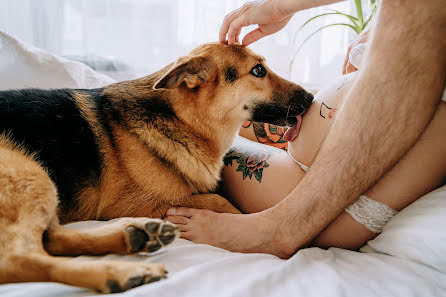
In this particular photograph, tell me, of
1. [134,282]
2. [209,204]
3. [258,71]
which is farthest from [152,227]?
[258,71]

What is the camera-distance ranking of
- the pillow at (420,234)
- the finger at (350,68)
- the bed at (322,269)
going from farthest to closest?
the finger at (350,68)
the pillow at (420,234)
the bed at (322,269)

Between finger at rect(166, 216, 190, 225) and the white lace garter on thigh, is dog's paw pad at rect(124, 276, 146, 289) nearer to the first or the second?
finger at rect(166, 216, 190, 225)

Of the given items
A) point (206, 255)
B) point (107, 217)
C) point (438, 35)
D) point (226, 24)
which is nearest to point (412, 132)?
point (438, 35)

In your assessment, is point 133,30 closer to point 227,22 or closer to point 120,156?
point 227,22

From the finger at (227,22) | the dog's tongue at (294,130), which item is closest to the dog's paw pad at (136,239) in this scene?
the dog's tongue at (294,130)

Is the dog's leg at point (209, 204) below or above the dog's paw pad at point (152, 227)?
below

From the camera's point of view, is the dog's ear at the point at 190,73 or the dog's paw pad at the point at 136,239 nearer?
the dog's paw pad at the point at 136,239

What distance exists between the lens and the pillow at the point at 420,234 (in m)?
0.80

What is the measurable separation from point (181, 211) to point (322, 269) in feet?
1.86

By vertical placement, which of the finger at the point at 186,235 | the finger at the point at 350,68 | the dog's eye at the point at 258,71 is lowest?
the finger at the point at 186,235

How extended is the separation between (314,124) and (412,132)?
1.25 feet

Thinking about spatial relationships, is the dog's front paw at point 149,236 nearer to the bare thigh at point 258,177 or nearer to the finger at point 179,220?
the finger at point 179,220

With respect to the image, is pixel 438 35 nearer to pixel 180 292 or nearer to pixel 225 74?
pixel 225 74

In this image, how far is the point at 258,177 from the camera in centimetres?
132
